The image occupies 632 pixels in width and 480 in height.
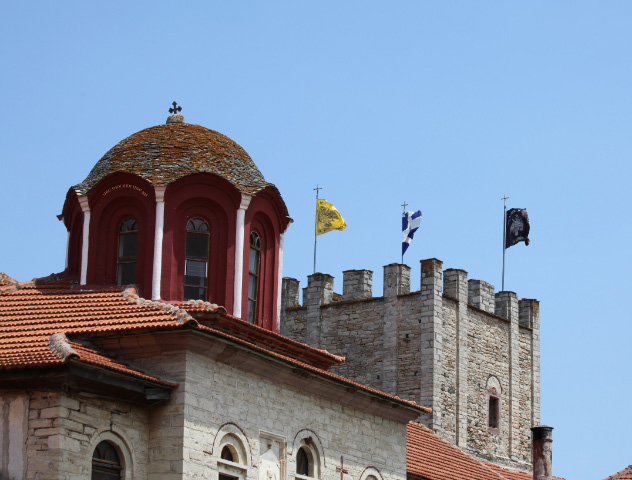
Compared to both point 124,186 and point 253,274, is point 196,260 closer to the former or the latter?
point 253,274

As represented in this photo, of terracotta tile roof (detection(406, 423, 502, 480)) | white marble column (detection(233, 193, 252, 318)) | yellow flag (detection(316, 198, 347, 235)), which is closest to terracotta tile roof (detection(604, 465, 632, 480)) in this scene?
terracotta tile roof (detection(406, 423, 502, 480))

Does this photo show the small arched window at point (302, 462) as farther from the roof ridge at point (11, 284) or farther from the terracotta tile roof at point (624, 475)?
the terracotta tile roof at point (624, 475)

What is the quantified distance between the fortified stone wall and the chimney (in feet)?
47.3

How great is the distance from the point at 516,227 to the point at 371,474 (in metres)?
26.9

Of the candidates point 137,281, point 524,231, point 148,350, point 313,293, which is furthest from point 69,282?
point 524,231

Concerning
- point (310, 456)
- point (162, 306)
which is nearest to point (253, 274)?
point (310, 456)

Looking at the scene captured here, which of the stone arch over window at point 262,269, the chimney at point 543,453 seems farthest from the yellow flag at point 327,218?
the stone arch over window at point 262,269

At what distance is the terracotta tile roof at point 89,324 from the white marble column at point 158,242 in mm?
672

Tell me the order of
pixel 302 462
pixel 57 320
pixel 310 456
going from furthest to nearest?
pixel 310 456 → pixel 302 462 → pixel 57 320

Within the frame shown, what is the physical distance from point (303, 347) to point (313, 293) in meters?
24.1

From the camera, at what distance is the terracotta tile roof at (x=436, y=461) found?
88.5 feet

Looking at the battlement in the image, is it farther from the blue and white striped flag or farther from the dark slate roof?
the dark slate roof

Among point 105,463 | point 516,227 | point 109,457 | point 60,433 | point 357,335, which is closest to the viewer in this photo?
point 60,433

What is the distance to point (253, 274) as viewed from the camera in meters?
23.7
